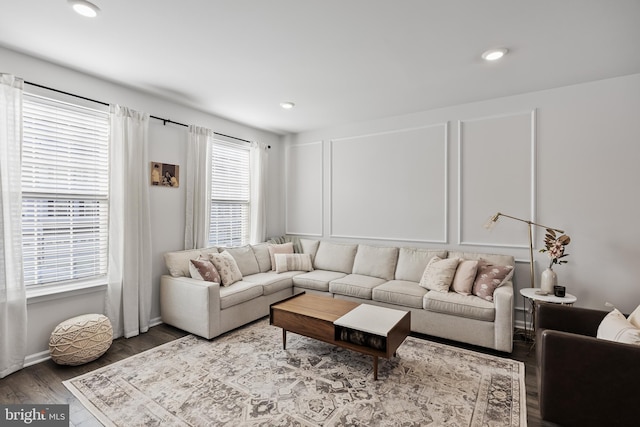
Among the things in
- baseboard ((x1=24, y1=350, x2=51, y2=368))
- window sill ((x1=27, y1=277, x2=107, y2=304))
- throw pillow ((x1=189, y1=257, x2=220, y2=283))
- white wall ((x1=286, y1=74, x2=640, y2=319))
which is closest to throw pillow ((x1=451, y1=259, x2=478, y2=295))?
white wall ((x1=286, y1=74, x2=640, y2=319))

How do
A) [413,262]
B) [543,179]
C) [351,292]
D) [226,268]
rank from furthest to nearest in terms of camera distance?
[413,262], [351,292], [226,268], [543,179]

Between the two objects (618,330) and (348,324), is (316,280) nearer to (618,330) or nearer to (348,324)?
(348,324)

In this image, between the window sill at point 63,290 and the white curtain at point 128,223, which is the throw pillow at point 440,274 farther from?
the window sill at point 63,290

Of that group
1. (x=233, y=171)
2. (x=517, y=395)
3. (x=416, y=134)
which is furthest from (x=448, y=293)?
(x=233, y=171)

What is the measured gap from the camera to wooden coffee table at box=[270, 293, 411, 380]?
242 cm

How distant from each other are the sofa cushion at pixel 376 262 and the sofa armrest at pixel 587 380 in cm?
227

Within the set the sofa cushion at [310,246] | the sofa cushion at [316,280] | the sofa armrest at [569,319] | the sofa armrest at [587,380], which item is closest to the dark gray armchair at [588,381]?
the sofa armrest at [587,380]

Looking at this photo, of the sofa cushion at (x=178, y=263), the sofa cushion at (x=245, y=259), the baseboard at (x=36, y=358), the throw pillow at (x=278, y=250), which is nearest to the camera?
the baseboard at (x=36, y=358)

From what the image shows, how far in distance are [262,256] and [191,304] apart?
1.42 meters

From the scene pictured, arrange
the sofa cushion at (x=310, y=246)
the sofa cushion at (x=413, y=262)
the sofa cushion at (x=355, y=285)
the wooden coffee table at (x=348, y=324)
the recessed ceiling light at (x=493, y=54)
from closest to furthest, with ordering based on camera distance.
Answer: the wooden coffee table at (x=348, y=324), the recessed ceiling light at (x=493, y=54), the sofa cushion at (x=355, y=285), the sofa cushion at (x=413, y=262), the sofa cushion at (x=310, y=246)

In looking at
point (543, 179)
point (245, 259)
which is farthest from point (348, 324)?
point (543, 179)

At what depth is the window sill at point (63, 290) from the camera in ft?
8.86

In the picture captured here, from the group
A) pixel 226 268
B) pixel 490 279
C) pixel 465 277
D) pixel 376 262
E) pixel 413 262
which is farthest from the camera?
pixel 376 262

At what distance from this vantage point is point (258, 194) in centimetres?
500
